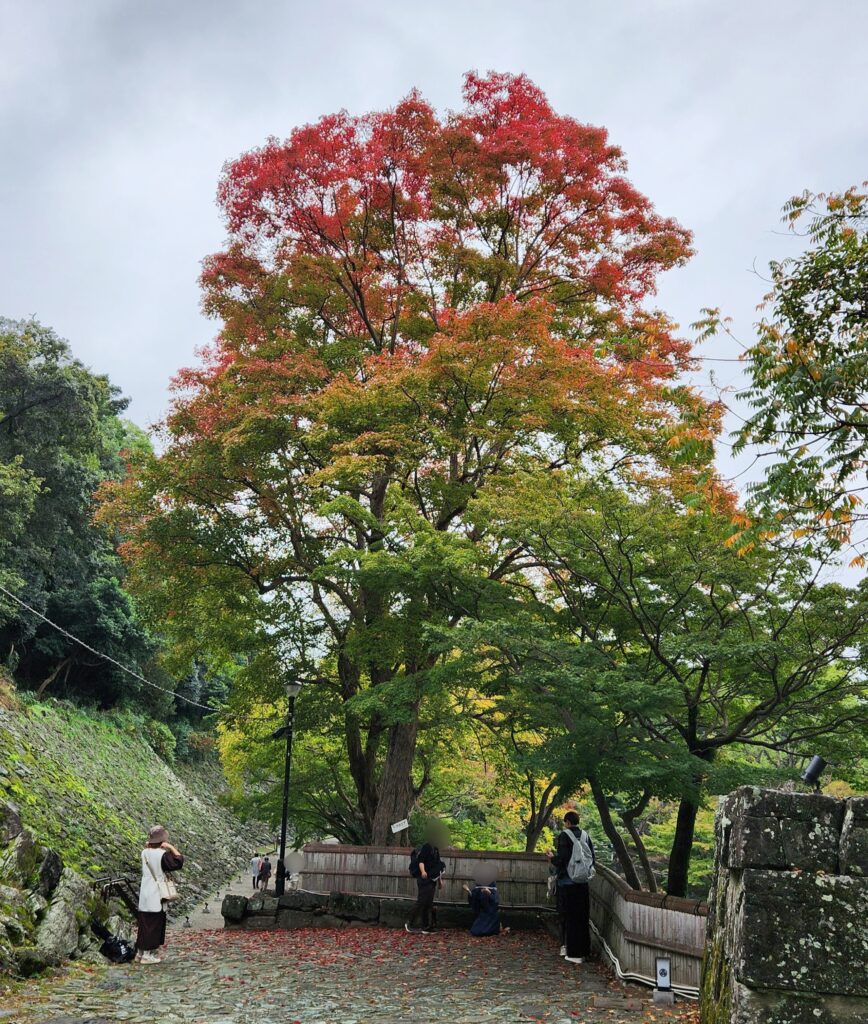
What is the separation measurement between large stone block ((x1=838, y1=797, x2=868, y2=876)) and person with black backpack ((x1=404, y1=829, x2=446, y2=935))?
36.2 ft

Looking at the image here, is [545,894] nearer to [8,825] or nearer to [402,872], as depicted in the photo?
[402,872]

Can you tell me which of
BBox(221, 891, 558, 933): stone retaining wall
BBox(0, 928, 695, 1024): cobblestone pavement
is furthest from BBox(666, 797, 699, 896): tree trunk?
BBox(221, 891, 558, 933): stone retaining wall

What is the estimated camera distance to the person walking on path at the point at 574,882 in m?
9.80

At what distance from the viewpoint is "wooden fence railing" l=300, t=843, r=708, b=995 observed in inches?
315

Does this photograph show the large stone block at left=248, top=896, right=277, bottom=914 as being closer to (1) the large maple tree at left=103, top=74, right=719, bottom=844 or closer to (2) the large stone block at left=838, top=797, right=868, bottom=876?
(1) the large maple tree at left=103, top=74, right=719, bottom=844

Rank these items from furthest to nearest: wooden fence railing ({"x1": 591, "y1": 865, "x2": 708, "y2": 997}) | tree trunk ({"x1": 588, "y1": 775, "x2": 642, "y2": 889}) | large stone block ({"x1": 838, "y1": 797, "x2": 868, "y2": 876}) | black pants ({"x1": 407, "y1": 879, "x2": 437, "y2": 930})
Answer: black pants ({"x1": 407, "y1": 879, "x2": 437, "y2": 930}), tree trunk ({"x1": 588, "y1": 775, "x2": 642, "y2": 889}), wooden fence railing ({"x1": 591, "y1": 865, "x2": 708, "y2": 997}), large stone block ({"x1": 838, "y1": 797, "x2": 868, "y2": 876})

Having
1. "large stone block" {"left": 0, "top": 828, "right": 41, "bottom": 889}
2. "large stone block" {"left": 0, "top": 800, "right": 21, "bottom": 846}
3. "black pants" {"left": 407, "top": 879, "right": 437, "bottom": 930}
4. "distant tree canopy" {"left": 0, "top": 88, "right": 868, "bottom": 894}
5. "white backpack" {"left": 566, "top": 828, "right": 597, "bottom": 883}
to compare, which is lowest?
"black pants" {"left": 407, "top": 879, "right": 437, "bottom": 930}

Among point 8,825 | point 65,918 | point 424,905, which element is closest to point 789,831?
point 65,918

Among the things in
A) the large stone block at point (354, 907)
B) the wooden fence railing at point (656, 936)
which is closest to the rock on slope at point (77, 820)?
the large stone block at point (354, 907)

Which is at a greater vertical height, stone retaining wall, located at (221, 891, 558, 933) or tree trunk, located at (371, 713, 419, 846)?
tree trunk, located at (371, 713, 419, 846)

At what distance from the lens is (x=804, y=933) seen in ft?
11.8

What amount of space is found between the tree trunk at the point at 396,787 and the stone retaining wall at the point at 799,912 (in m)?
13.3

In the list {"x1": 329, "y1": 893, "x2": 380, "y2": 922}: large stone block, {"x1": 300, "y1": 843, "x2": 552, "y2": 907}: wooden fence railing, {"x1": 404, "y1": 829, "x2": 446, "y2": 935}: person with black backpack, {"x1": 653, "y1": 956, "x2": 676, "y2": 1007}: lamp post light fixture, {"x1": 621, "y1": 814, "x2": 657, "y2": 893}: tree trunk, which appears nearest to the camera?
{"x1": 653, "y1": 956, "x2": 676, "y2": 1007}: lamp post light fixture

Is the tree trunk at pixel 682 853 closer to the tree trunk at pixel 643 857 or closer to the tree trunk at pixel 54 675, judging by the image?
the tree trunk at pixel 643 857
